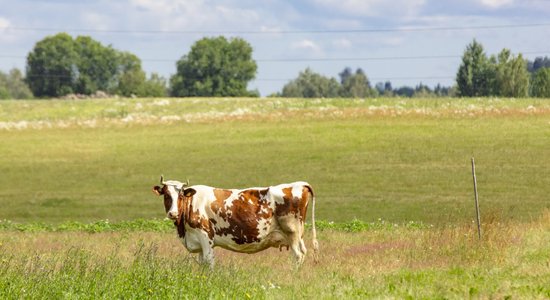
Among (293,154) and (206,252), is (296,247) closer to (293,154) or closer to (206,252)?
(206,252)

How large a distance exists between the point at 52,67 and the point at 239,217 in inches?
6655

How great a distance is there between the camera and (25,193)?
48.0m

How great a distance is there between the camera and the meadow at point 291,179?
16547 mm

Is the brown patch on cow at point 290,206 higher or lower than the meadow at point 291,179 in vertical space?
higher

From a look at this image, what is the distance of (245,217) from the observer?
20.2 meters

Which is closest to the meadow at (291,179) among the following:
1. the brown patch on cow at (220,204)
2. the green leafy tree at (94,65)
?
the brown patch on cow at (220,204)

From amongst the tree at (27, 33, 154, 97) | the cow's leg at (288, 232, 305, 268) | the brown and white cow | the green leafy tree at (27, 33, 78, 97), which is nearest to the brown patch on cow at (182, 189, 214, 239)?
the brown and white cow

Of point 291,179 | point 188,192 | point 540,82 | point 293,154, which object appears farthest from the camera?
point 540,82

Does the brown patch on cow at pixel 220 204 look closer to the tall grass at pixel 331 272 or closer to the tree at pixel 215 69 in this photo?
the tall grass at pixel 331 272

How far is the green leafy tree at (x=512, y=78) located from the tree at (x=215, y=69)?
47.1 meters

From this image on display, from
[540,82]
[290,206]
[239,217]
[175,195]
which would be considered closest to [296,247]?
[290,206]

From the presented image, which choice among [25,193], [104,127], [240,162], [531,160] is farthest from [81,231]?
[104,127]

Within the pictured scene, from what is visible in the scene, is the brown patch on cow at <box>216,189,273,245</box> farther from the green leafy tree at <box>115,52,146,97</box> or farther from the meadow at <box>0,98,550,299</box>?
the green leafy tree at <box>115,52,146,97</box>

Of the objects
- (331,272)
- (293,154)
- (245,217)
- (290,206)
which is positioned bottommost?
(293,154)
